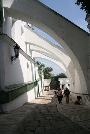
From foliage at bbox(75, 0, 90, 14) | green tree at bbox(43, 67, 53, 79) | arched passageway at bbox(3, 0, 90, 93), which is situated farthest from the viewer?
green tree at bbox(43, 67, 53, 79)

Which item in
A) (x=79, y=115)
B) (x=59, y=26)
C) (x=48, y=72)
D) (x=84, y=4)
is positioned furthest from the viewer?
(x=48, y=72)

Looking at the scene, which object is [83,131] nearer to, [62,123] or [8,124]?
[62,123]

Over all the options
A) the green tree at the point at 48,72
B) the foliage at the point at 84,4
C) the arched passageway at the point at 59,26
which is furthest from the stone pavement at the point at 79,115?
the green tree at the point at 48,72

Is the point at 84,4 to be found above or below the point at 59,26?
below

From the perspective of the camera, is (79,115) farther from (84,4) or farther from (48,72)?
(48,72)

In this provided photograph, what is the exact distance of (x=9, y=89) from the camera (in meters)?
9.45

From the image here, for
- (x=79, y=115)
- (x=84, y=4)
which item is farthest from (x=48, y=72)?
(x=84, y=4)

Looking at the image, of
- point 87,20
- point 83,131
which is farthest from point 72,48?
point 83,131

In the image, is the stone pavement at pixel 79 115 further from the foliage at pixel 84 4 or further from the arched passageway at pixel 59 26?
the foliage at pixel 84 4

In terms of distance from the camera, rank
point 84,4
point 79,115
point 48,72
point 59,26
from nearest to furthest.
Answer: point 84,4, point 79,115, point 59,26, point 48,72

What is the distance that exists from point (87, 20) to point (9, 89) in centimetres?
572

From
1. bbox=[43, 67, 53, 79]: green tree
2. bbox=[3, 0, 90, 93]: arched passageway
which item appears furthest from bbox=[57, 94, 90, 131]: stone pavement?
bbox=[43, 67, 53, 79]: green tree

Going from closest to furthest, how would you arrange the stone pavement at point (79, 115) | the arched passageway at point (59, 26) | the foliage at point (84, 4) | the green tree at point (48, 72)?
the foliage at point (84, 4) < the stone pavement at point (79, 115) < the arched passageway at point (59, 26) < the green tree at point (48, 72)

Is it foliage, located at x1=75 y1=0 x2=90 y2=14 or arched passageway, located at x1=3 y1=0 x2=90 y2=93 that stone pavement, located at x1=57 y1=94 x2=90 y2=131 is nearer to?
arched passageway, located at x1=3 y1=0 x2=90 y2=93
